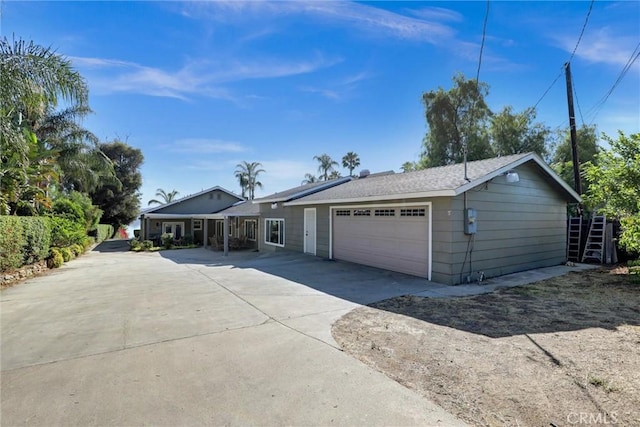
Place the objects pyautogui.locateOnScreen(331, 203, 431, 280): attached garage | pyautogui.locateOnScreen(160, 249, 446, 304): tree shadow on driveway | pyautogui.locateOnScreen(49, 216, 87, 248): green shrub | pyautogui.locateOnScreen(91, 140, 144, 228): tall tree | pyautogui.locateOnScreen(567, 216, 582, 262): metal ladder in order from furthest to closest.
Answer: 1. pyautogui.locateOnScreen(91, 140, 144, 228): tall tree
2. pyautogui.locateOnScreen(49, 216, 87, 248): green shrub
3. pyautogui.locateOnScreen(567, 216, 582, 262): metal ladder
4. pyautogui.locateOnScreen(331, 203, 431, 280): attached garage
5. pyautogui.locateOnScreen(160, 249, 446, 304): tree shadow on driveway

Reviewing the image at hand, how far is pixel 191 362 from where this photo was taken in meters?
3.85

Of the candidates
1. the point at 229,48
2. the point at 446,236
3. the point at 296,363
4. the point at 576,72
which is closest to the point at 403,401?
the point at 296,363

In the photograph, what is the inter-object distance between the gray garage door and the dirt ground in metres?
2.48

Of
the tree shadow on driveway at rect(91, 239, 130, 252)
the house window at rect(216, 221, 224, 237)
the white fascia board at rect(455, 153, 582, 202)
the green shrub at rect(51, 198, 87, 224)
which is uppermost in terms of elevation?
the white fascia board at rect(455, 153, 582, 202)

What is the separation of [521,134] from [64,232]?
29037 mm

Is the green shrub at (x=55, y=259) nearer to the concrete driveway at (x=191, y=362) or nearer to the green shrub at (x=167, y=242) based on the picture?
the concrete driveway at (x=191, y=362)

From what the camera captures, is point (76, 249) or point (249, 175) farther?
point (249, 175)

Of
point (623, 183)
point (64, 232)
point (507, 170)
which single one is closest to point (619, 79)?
point (623, 183)

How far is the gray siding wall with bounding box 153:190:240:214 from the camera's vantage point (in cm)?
2567

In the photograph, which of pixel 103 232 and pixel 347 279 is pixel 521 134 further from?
pixel 103 232

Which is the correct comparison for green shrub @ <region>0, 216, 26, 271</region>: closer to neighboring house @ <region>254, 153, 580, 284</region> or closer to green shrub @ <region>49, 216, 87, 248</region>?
green shrub @ <region>49, 216, 87, 248</region>

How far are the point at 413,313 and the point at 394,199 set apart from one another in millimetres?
4461

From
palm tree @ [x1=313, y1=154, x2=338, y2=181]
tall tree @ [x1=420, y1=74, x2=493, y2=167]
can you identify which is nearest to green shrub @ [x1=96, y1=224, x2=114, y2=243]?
tall tree @ [x1=420, y1=74, x2=493, y2=167]

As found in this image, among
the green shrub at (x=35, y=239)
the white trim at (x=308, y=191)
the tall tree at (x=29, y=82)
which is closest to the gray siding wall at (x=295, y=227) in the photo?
the white trim at (x=308, y=191)
